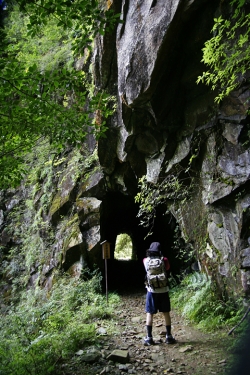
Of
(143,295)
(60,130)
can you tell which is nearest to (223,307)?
(60,130)

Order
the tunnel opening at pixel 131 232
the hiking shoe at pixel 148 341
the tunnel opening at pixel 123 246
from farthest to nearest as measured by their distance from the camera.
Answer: the tunnel opening at pixel 123 246, the tunnel opening at pixel 131 232, the hiking shoe at pixel 148 341

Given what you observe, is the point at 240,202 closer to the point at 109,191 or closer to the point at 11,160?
the point at 11,160

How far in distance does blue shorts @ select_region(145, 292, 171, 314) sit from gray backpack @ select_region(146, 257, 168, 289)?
0.70 ft

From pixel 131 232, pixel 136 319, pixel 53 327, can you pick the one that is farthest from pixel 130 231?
pixel 53 327

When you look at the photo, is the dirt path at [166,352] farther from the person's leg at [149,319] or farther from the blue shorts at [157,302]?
the blue shorts at [157,302]

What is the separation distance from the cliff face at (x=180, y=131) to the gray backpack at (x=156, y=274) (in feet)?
4.68

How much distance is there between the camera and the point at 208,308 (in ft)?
20.2

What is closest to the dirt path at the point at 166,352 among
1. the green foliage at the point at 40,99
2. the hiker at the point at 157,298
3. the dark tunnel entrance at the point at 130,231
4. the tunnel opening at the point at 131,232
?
the hiker at the point at 157,298

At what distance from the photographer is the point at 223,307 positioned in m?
5.65

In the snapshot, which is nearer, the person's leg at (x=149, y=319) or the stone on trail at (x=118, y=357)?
the stone on trail at (x=118, y=357)

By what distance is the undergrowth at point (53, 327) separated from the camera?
4.16 meters

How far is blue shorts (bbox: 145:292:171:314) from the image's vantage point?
5170 mm

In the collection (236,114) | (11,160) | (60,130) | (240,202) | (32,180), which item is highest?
(32,180)

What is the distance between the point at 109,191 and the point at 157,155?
3.66m
